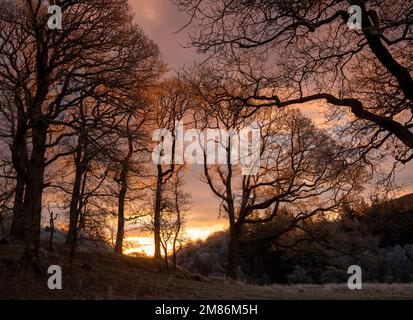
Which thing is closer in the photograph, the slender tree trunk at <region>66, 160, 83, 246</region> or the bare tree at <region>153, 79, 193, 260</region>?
the slender tree trunk at <region>66, 160, 83, 246</region>

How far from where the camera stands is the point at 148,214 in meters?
32.3

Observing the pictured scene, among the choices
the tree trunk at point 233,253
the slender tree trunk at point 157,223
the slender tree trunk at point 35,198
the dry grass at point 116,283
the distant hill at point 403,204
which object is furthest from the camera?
the slender tree trunk at point 157,223

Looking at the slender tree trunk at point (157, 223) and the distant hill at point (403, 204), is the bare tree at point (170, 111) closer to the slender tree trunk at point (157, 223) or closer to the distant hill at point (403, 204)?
the slender tree trunk at point (157, 223)

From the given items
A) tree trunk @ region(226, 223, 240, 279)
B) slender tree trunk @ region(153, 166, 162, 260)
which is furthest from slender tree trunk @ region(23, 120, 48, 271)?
tree trunk @ region(226, 223, 240, 279)

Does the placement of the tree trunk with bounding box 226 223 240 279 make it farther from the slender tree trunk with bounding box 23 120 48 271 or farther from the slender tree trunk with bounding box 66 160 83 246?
the slender tree trunk with bounding box 23 120 48 271

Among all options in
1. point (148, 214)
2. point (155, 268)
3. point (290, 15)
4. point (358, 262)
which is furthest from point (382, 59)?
point (358, 262)

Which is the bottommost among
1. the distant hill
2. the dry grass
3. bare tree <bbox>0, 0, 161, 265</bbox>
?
the dry grass

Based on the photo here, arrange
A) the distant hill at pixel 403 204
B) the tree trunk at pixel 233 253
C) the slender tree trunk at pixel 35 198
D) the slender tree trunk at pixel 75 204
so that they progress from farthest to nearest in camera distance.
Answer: the tree trunk at pixel 233 253, the slender tree trunk at pixel 75 204, the slender tree trunk at pixel 35 198, the distant hill at pixel 403 204

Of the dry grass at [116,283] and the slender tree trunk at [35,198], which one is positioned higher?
the slender tree trunk at [35,198]

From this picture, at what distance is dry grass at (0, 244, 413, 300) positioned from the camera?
14.7 m

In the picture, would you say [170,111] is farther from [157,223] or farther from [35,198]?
[35,198]

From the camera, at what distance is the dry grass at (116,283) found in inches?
579

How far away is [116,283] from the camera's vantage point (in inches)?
711

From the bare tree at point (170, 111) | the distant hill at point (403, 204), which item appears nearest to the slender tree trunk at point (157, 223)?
the bare tree at point (170, 111)
